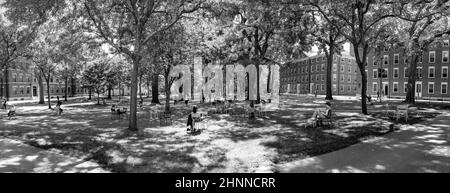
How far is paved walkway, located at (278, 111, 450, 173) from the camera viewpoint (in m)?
7.50

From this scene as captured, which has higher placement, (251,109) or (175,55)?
(175,55)

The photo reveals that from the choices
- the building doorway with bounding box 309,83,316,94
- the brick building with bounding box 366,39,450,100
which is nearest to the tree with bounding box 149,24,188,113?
the brick building with bounding box 366,39,450,100

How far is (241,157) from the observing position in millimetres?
8859

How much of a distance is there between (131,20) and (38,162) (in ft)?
36.8

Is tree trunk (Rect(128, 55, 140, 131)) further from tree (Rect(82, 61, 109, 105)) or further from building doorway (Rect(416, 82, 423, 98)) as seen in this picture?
building doorway (Rect(416, 82, 423, 98))

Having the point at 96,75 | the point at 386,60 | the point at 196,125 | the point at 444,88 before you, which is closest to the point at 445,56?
the point at 444,88

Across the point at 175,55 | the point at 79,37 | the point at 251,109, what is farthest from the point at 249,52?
the point at 79,37

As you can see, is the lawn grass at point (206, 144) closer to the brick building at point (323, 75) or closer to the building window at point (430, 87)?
the building window at point (430, 87)

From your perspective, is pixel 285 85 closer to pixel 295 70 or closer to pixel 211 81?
pixel 295 70

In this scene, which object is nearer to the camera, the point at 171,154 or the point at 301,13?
the point at 171,154

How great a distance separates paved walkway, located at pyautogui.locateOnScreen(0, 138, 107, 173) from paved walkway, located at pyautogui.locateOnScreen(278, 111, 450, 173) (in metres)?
5.55

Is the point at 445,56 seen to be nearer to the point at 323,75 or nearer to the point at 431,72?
the point at 431,72
